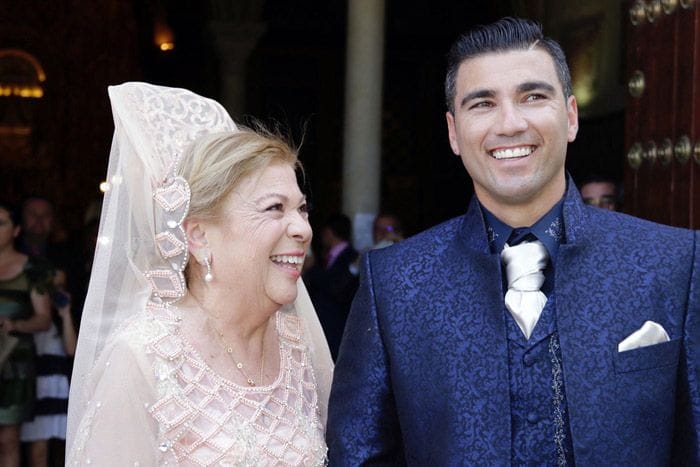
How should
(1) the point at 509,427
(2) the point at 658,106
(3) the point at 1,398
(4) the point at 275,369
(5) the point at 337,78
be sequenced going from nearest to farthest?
1. (1) the point at 509,427
2. (4) the point at 275,369
3. (2) the point at 658,106
4. (3) the point at 1,398
5. (5) the point at 337,78

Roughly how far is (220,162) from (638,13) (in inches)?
58.7

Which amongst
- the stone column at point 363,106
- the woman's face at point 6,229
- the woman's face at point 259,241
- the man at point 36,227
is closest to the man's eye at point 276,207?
the woman's face at point 259,241

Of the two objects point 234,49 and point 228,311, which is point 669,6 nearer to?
point 228,311

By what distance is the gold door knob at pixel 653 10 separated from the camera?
3.08m

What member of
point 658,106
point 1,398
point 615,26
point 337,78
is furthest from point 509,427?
point 337,78

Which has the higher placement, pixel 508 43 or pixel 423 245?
pixel 508 43

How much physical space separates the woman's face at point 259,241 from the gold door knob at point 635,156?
127 cm

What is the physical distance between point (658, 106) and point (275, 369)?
1.41 metres

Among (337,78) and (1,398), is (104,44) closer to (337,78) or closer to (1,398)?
(337,78)

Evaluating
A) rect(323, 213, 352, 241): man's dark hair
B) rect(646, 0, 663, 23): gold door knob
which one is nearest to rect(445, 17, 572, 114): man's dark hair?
rect(646, 0, 663, 23): gold door knob

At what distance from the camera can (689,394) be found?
6.34ft

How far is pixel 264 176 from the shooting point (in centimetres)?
242

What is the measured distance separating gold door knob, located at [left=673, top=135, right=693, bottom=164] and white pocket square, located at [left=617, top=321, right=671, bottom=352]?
1.15 metres

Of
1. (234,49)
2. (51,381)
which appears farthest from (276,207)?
(234,49)
